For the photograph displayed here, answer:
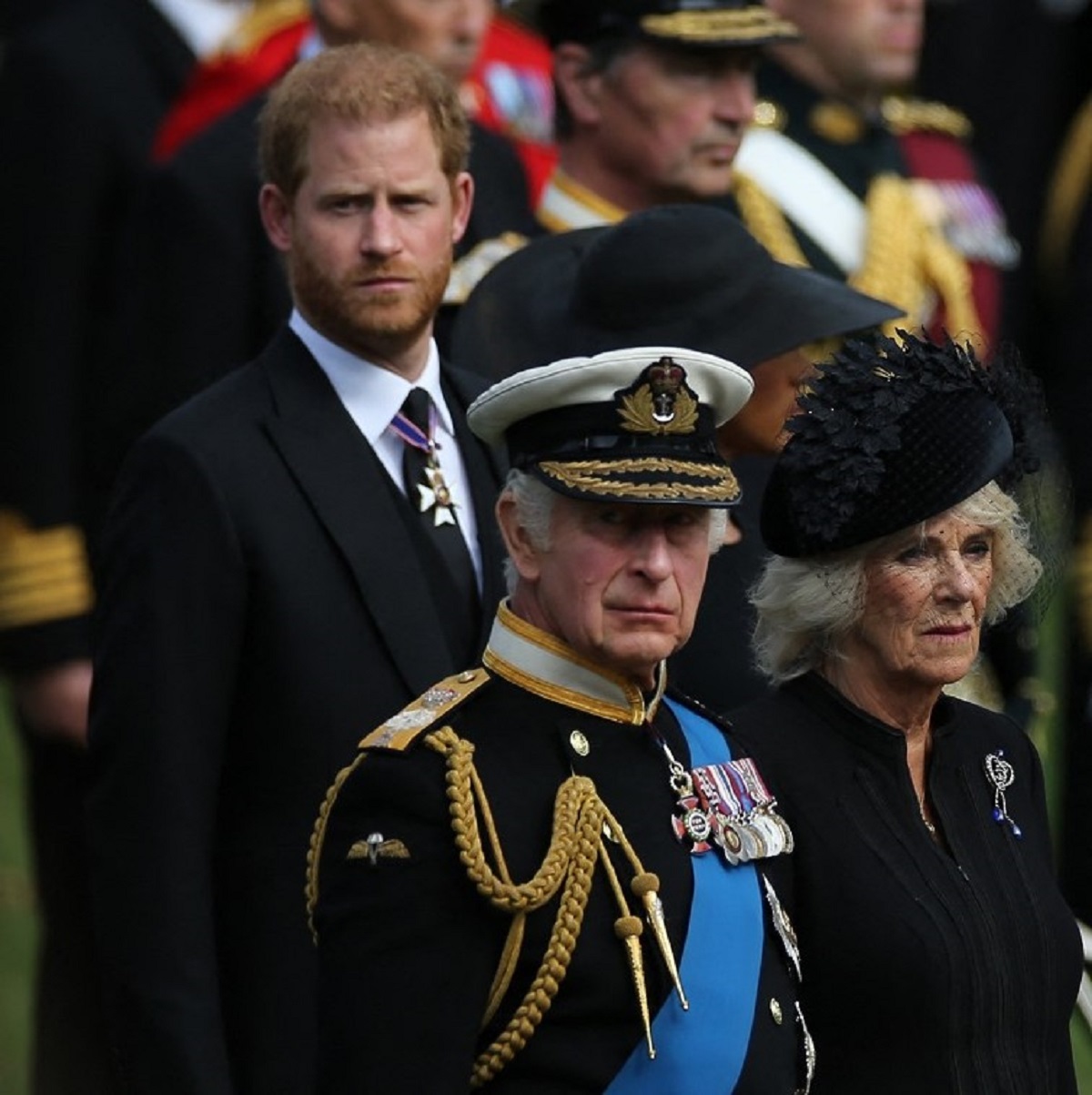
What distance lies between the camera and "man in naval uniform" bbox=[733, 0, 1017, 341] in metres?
7.30

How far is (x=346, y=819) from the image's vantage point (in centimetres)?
458

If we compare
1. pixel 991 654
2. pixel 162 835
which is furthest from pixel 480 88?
pixel 162 835

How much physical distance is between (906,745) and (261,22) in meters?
2.96

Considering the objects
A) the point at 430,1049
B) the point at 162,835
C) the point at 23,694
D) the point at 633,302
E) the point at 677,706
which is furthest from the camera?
the point at 23,694

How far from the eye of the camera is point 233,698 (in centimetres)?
544

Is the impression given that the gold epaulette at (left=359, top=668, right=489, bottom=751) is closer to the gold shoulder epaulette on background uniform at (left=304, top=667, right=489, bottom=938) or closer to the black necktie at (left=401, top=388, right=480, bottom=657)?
the gold shoulder epaulette on background uniform at (left=304, top=667, right=489, bottom=938)

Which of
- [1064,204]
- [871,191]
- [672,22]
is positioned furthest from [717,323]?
[1064,204]

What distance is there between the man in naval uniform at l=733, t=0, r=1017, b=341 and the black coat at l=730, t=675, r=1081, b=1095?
2122 mm

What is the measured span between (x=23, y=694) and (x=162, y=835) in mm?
1523

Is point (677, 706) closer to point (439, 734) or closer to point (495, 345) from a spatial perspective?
point (439, 734)

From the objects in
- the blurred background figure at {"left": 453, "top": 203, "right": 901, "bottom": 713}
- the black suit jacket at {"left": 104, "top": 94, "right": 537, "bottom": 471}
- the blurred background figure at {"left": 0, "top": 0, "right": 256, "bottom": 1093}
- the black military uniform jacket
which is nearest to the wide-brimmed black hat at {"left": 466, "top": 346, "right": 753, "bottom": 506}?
the black military uniform jacket

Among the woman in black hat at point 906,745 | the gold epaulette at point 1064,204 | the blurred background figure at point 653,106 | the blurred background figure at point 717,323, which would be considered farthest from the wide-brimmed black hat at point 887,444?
the gold epaulette at point 1064,204

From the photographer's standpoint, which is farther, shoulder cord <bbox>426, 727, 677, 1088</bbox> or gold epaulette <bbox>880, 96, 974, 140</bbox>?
gold epaulette <bbox>880, 96, 974, 140</bbox>

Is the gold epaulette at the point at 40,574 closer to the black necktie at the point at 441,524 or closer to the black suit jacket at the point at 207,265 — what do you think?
the black suit jacket at the point at 207,265
